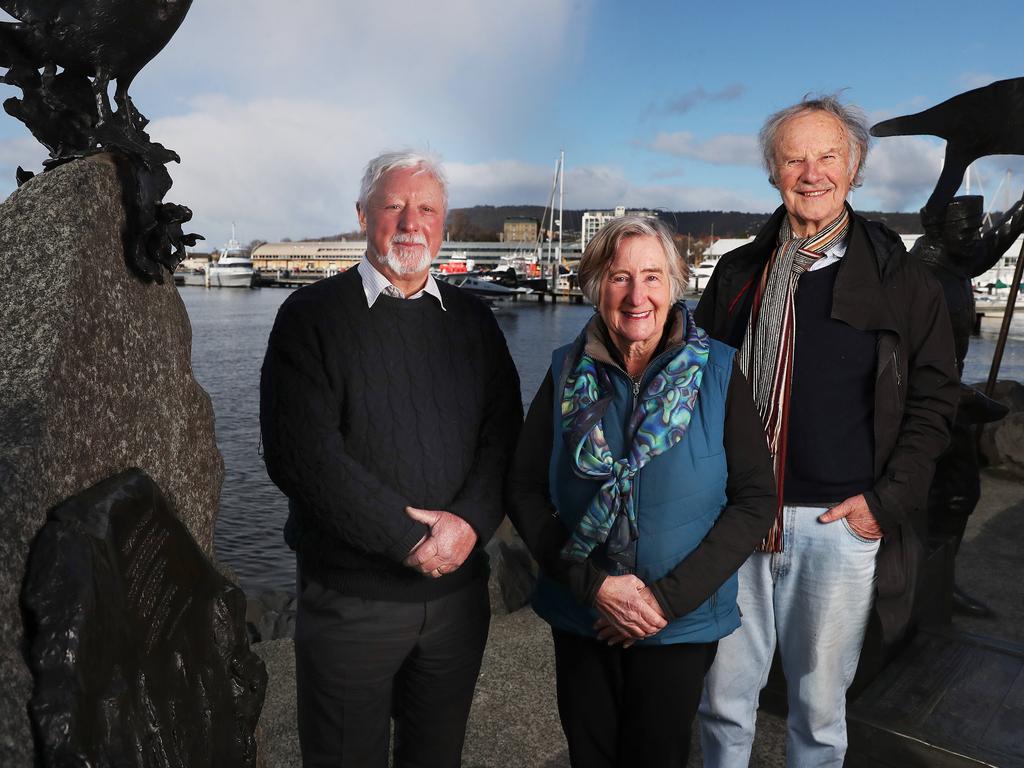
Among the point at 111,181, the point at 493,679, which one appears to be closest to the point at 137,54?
the point at 111,181

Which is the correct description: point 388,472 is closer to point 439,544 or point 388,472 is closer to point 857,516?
point 439,544

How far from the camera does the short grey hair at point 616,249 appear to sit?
6.72ft

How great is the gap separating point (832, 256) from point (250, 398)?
1258 cm

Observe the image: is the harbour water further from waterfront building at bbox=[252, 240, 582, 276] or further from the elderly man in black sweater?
waterfront building at bbox=[252, 240, 582, 276]

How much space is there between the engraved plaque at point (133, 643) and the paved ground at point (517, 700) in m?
0.59

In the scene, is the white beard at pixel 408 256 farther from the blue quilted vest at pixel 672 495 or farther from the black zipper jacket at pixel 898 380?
the black zipper jacket at pixel 898 380

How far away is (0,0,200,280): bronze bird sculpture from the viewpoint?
170 cm

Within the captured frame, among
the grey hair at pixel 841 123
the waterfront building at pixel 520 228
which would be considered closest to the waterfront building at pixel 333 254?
the waterfront building at pixel 520 228

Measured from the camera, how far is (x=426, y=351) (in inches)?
84.1

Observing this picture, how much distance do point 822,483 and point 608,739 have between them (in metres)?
0.88

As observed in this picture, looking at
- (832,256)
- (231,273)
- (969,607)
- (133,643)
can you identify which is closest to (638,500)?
(832,256)

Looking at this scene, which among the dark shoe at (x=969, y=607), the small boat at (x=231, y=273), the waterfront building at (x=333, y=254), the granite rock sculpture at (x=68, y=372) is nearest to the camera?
the granite rock sculpture at (x=68, y=372)

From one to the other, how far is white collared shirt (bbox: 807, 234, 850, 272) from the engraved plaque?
174 cm

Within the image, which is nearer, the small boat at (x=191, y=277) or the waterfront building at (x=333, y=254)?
the small boat at (x=191, y=277)
